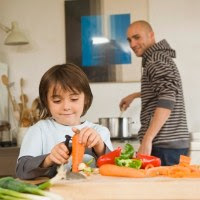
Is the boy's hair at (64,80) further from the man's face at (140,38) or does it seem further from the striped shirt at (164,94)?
the man's face at (140,38)

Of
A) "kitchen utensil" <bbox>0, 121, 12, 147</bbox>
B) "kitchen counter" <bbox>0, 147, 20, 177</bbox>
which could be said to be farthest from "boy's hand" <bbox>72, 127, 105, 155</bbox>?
"kitchen utensil" <bbox>0, 121, 12, 147</bbox>

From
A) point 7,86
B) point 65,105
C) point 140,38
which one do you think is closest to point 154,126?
point 140,38

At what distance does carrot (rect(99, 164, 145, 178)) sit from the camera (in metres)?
0.94

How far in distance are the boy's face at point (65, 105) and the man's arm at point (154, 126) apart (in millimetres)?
798

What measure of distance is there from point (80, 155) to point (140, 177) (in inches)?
8.5

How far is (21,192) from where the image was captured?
0.80 metres


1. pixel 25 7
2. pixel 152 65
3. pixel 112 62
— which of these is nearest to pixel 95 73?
pixel 112 62

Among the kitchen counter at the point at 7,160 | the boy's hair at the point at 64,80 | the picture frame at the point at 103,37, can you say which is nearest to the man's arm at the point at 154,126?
the boy's hair at the point at 64,80

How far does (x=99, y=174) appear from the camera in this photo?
101 cm

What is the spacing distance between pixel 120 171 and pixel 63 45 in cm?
234

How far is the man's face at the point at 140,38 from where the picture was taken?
7.48ft

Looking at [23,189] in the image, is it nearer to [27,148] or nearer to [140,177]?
[140,177]

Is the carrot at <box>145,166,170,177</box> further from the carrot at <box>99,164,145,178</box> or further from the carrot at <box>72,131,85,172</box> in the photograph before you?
the carrot at <box>72,131,85,172</box>

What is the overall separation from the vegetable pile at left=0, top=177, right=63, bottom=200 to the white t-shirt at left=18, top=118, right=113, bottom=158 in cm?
43
